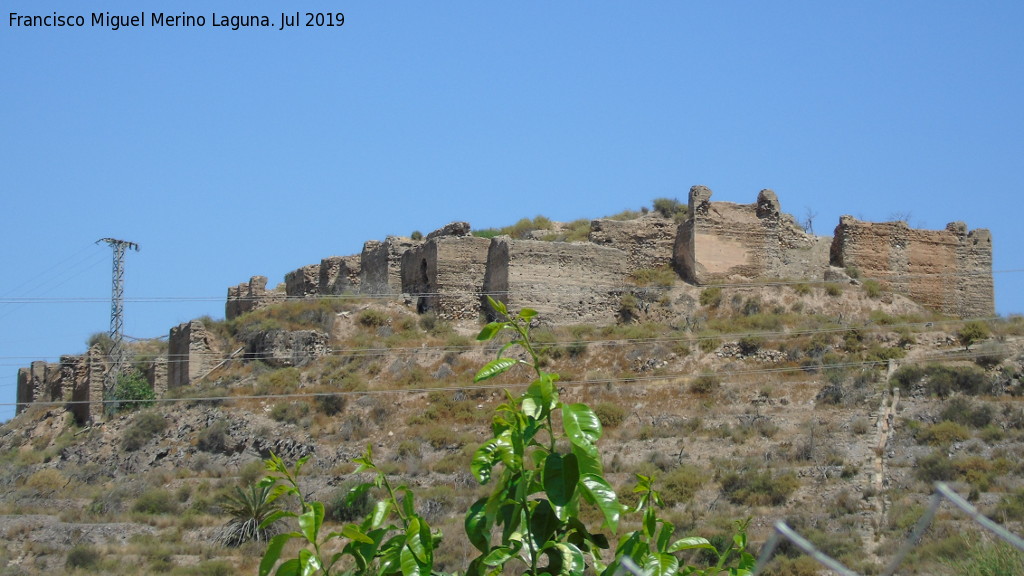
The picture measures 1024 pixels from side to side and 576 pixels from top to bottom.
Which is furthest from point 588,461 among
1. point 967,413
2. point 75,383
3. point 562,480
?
point 75,383

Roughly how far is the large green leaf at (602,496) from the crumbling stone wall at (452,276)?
26.3 metres

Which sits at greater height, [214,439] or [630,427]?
[630,427]

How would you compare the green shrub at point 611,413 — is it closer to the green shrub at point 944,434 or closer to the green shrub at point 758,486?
the green shrub at point 758,486

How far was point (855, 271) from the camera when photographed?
32.2 metres

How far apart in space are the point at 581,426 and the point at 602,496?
280 millimetres

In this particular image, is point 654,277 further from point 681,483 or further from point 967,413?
point 681,483

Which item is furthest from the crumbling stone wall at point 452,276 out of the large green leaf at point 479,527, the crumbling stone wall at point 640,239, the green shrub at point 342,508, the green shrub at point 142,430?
the large green leaf at point 479,527

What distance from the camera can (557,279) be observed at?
3050 cm

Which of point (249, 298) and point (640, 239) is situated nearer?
point (640, 239)

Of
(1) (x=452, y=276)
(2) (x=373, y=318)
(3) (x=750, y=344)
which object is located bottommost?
(3) (x=750, y=344)

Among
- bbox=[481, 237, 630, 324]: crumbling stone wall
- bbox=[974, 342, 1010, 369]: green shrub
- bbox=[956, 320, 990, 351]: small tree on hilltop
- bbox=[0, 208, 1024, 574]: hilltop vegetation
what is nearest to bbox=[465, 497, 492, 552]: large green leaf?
bbox=[0, 208, 1024, 574]: hilltop vegetation

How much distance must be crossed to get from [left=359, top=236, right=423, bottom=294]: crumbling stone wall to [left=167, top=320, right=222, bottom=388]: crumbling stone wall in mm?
A: 4767

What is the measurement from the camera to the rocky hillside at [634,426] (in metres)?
21.4

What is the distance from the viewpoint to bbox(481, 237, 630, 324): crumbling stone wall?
98.4 feet
